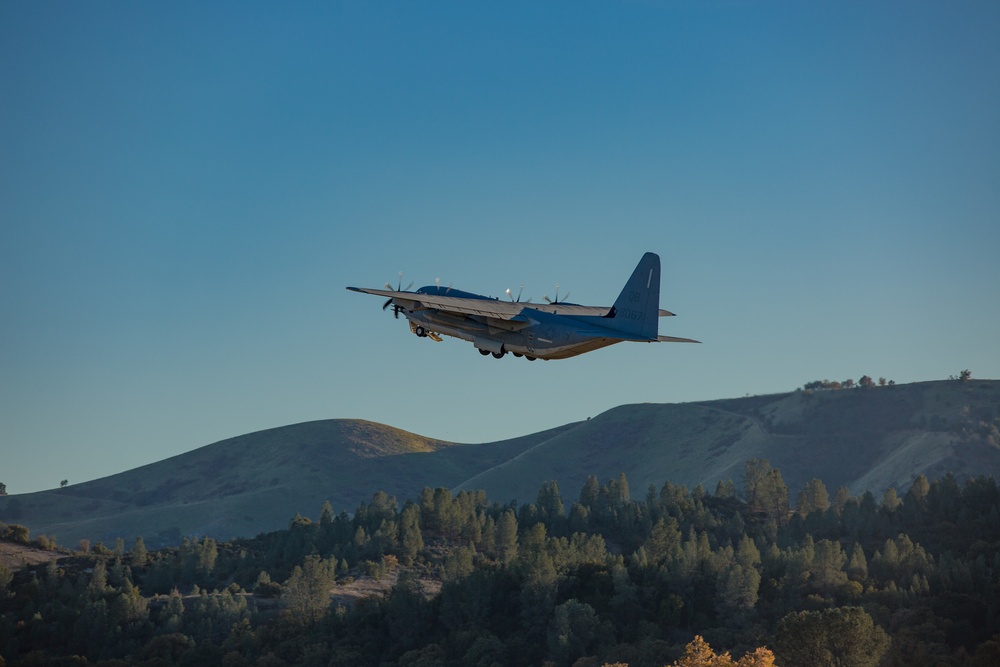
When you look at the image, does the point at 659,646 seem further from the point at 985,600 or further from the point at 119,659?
the point at 119,659

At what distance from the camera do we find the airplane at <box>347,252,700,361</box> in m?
87.3

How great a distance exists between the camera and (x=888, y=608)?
7402 inches

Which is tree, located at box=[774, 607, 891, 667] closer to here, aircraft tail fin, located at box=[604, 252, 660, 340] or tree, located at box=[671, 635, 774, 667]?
tree, located at box=[671, 635, 774, 667]

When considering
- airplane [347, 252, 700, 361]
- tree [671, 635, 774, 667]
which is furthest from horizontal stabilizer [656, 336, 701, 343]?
tree [671, 635, 774, 667]

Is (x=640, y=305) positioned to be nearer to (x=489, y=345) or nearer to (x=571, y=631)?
(x=489, y=345)

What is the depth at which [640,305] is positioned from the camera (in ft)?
292

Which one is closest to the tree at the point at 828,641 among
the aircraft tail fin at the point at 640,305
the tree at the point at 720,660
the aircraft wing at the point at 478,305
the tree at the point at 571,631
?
the tree at the point at 571,631

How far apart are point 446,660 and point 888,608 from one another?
65623 millimetres

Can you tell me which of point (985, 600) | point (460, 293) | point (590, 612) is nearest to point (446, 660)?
point (590, 612)

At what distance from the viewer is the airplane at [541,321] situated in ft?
286

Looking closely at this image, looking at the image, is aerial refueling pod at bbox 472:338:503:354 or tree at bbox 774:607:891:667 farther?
tree at bbox 774:607:891:667

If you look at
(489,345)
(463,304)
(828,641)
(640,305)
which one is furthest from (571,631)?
(463,304)

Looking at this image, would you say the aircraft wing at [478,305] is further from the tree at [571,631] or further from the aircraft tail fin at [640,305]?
the tree at [571,631]

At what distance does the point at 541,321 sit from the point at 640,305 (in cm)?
705
